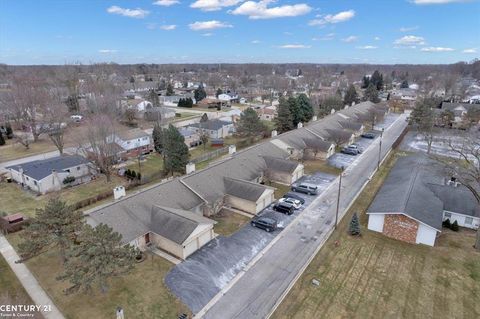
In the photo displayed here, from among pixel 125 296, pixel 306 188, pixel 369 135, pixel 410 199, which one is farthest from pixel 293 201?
pixel 369 135

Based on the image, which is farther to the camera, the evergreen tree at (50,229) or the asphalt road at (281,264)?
the evergreen tree at (50,229)

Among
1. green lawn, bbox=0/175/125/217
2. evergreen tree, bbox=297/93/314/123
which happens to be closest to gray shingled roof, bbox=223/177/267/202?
green lawn, bbox=0/175/125/217

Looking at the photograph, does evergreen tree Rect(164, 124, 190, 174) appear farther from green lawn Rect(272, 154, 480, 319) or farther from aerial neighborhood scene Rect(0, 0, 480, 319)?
green lawn Rect(272, 154, 480, 319)

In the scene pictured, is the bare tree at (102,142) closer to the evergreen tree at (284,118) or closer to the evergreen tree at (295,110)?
the evergreen tree at (284,118)

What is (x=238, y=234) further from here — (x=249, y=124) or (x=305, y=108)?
(x=305, y=108)

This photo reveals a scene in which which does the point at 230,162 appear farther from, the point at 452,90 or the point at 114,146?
the point at 452,90

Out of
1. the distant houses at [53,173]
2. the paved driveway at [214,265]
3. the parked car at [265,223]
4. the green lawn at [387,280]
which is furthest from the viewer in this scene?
the distant houses at [53,173]

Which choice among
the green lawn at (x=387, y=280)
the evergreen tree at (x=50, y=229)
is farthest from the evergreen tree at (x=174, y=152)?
the green lawn at (x=387, y=280)
